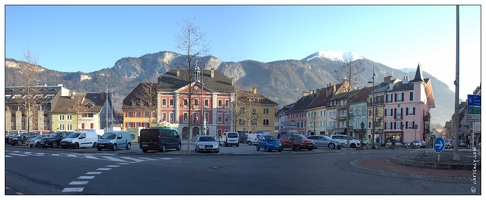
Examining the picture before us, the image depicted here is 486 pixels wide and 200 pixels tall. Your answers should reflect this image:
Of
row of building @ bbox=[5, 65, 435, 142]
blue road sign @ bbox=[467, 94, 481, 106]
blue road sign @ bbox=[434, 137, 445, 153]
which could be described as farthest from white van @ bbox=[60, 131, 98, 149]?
blue road sign @ bbox=[467, 94, 481, 106]

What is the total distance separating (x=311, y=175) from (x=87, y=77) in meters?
163

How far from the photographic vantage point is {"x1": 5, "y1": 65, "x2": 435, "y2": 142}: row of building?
80750mm

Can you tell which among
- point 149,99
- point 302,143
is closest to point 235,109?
point 149,99

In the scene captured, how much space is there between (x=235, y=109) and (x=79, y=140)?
132ft

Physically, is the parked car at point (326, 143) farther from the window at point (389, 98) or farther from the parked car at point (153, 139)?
the window at point (389, 98)

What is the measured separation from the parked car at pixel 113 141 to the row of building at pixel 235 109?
99.6 ft

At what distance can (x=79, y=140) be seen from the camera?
135 ft

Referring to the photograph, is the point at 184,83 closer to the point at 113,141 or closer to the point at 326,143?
the point at 326,143

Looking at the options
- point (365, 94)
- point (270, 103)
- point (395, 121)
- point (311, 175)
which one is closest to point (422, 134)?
point (395, 121)

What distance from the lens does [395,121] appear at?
83.7m

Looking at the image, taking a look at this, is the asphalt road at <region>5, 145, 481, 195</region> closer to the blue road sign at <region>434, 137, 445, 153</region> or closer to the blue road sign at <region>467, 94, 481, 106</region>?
the blue road sign at <region>434, 137, 445, 153</region>

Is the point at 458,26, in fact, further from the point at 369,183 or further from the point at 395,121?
the point at 395,121

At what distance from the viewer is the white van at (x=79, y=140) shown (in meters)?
40.0

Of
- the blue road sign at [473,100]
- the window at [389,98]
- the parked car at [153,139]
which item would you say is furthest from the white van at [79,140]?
the window at [389,98]
